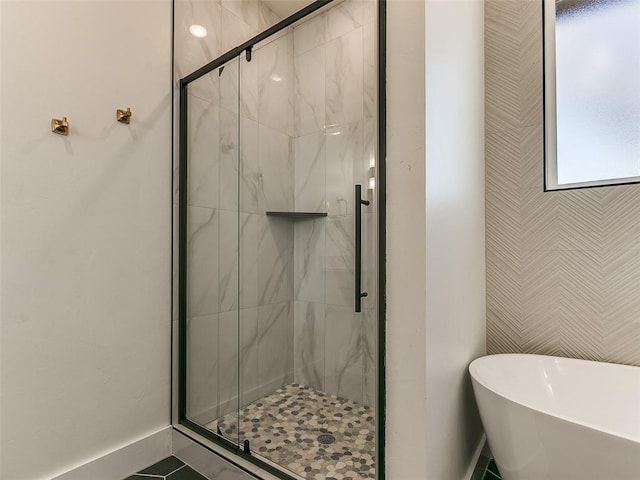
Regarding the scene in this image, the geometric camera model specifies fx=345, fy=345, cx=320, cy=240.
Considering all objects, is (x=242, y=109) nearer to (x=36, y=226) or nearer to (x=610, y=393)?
(x=36, y=226)

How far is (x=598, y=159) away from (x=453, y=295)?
3.61 ft

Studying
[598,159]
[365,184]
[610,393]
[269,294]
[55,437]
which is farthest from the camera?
[598,159]

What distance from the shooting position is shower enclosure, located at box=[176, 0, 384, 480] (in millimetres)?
1184

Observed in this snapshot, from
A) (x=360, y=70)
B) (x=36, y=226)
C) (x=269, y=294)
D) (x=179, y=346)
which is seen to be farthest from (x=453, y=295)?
(x=36, y=226)

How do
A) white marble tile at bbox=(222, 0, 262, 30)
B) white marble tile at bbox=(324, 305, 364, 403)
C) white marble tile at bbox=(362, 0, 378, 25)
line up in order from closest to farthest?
1. white marble tile at bbox=(362, 0, 378, 25)
2. white marble tile at bbox=(324, 305, 364, 403)
3. white marble tile at bbox=(222, 0, 262, 30)

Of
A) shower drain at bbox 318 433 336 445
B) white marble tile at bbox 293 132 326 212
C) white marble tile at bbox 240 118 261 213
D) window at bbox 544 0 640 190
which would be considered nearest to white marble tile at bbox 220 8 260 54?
white marble tile at bbox 240 118 261 213

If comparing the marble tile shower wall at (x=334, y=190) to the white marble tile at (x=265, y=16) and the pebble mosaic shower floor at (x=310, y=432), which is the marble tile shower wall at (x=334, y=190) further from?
the white marble tile at (x=265, y=16)

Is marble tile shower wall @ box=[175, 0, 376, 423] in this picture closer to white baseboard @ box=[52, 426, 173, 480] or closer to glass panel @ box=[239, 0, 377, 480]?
glass panel @ box=[239, 0, 377, 480]

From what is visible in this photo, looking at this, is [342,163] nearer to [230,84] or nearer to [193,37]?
[230,84]

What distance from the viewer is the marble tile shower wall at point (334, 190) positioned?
117 centimetres

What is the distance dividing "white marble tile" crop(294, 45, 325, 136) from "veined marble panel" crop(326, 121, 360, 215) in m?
0.10

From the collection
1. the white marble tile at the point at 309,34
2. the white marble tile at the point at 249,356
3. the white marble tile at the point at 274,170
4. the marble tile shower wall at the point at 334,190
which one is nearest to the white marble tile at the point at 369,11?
the marble tile shower wall at the point at 334,190

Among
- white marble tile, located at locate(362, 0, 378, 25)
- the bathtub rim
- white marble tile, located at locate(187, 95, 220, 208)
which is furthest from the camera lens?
white marble tile, located at locate(187, 95, 220, 208)

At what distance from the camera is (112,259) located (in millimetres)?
1446
